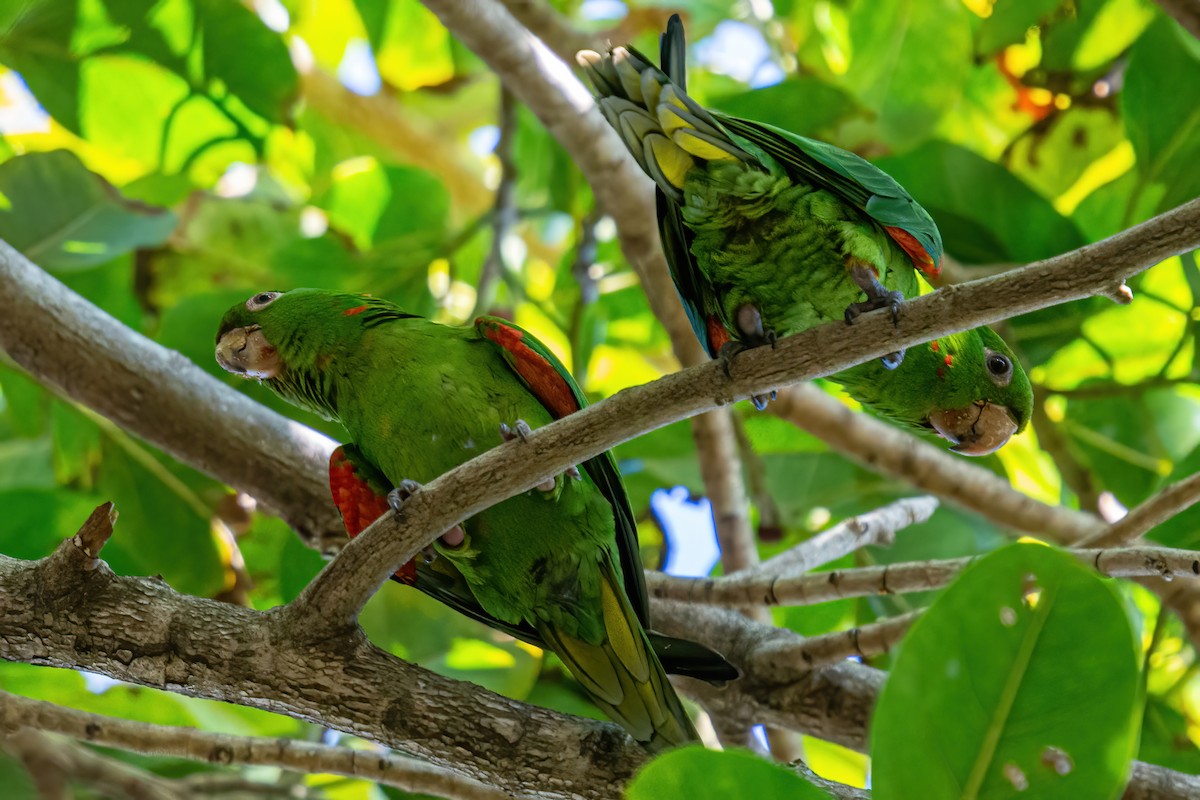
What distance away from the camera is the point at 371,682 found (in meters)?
2.24

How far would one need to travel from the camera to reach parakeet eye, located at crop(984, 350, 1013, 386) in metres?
2.84

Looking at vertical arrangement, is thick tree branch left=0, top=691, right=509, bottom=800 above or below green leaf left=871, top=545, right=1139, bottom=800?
below

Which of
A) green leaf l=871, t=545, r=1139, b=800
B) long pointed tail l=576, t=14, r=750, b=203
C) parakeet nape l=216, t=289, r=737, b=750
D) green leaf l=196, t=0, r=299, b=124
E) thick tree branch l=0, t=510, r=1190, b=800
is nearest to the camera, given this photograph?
green leaf l=871, t=545, r=1139, b=800

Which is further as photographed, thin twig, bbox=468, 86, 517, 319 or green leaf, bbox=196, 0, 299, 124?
thin twig, bbox=468, 86, 517, 319

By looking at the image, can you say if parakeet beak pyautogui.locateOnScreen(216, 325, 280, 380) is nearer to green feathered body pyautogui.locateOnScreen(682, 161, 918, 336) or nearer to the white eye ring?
the white eye ring

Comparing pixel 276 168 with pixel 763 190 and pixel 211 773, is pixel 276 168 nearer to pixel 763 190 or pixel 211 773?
pixel 211 773

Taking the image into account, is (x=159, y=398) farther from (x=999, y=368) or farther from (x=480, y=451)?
(x=999, y=368)

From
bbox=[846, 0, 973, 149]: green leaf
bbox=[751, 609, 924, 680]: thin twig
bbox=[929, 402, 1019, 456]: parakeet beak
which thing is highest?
bbox=[846, 0, 973, 149]: green leaf

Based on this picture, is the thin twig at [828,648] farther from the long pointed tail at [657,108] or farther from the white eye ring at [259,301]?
the white eye ring at [259,301]

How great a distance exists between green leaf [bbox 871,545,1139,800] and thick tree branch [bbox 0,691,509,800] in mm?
1347

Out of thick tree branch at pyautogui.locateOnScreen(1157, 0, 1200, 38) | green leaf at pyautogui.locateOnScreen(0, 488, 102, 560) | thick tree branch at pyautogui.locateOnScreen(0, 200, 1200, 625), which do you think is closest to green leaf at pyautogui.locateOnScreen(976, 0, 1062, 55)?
thick tree branch at pyautogui.locateOnScreen(1157, 0, 1200, 38)

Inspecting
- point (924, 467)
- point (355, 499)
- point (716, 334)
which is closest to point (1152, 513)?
point (924, 467)

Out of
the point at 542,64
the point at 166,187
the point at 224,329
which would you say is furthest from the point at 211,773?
the point at 542,64

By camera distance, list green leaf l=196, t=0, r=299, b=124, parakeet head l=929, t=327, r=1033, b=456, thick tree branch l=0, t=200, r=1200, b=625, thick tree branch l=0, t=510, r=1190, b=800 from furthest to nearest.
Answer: green leaf l=196, t=0, r=299, b=124 → parakeet head l=929, t=327, r=1033, b=456 → thick tree branch l=0, t=510, r=1190, b=800 → thick tree branch l=0, t=200, r=1200, b=625
